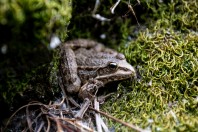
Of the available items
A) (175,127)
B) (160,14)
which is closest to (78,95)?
(175,127)

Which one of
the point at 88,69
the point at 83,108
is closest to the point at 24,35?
the point at 83,108

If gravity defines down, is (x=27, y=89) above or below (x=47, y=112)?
above

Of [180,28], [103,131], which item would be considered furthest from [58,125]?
[180,28]

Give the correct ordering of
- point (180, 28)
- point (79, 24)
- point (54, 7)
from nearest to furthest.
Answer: point (54, 7) → point (180, 28) → point (79, 24)

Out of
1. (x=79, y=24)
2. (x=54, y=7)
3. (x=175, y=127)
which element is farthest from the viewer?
(x=79, y=24)

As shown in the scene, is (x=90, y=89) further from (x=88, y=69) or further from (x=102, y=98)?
(x=88, y=69)

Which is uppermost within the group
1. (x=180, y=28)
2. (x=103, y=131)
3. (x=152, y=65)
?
(x=180, y=28)

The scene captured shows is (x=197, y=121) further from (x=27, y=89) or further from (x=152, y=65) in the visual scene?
(x=27, y=89)

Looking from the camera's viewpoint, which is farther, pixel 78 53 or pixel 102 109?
pixel 78 53
